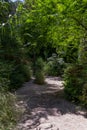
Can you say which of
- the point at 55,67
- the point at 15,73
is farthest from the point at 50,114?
the point at 55,67

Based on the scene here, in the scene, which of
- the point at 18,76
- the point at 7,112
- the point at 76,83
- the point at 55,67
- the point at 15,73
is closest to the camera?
the point at 7,112

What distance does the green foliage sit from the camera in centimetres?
484

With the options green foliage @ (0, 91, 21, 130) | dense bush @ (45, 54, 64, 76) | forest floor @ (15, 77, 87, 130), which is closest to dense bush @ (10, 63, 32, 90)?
forest floor @ (15, 77, 87, 130)

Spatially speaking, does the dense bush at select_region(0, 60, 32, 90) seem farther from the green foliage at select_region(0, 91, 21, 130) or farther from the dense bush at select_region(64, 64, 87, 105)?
the green foliage at select_region(0, 91, 21, 130)

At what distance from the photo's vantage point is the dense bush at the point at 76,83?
742 cm

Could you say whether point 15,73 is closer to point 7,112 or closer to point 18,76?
point 18,76

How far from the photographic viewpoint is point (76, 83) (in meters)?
7.91

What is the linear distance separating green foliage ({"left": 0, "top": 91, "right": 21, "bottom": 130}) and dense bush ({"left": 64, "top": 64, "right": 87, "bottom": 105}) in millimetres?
2434

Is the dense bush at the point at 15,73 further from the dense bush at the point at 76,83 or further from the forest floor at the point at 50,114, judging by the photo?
the dense bush at the point at 76,83

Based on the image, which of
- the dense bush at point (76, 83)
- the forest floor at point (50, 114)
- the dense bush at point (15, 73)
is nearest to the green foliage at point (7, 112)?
the forest floor at point (50, 114)

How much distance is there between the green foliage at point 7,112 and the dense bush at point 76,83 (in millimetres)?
2434

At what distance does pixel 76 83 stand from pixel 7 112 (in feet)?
10.8

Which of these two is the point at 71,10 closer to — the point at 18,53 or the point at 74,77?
the point at 74,77

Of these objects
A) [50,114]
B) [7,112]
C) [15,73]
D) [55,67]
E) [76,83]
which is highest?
[7,112]
